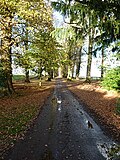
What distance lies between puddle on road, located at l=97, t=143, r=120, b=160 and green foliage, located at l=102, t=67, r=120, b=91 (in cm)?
1595

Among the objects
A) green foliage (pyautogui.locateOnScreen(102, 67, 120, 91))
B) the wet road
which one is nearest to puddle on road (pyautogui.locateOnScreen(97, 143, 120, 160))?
the wet road

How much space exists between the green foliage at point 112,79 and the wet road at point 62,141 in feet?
38.3

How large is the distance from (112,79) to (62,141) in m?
17.1

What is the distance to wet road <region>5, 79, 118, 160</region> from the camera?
7.44 metres

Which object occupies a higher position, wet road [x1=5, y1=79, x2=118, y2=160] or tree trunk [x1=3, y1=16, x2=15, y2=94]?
tree trunk [x1=3, y1=16, x2=15, y2=94]

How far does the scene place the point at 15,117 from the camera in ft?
44.0

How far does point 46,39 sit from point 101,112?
10283 millimetres

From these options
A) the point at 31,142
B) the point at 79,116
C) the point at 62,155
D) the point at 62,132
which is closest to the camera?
the point at 62,155

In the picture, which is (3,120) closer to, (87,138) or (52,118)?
(52,118)

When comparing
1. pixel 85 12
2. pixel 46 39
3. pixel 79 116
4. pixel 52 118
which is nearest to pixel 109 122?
pixel 79 116

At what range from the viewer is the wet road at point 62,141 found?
7.44m

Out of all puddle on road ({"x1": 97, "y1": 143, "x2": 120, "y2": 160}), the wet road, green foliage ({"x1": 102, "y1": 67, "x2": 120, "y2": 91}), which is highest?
green foliage ({"x1": 102, "y1": 67, "x2": 120, "y2": 91})

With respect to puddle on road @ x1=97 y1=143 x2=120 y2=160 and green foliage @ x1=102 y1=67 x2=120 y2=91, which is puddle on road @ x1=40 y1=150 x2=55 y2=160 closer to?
puddle on road @ x1=97 y1=143 x2=120 y2=160

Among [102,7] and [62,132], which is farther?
[102,7]
